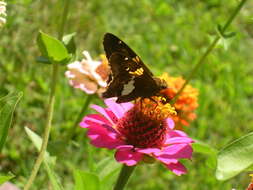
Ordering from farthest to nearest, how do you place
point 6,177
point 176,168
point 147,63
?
point 147,63 < point 176,168 < point 6,177

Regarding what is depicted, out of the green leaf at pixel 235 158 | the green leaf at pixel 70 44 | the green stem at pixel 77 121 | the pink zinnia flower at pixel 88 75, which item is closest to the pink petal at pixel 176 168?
the green leaf at pixel 235 158

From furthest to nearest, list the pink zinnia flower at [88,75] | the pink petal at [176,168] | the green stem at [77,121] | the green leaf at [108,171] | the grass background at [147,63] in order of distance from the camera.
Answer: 1. the grass background at [147,63]
2. the pink zinnia flower at [88,75]
3. the green stem at [77,121]
4. the green leaf at [108,171]
5. the pink petal at [176,168]

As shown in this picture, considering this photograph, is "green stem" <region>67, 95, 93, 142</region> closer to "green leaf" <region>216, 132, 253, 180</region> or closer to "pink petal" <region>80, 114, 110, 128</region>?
"pink petal" <region>80, 114, 110, 128</region>

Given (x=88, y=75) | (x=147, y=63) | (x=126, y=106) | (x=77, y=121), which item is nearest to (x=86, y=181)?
(x=126, y=106)

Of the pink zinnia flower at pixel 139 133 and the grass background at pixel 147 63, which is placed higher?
the pink zinnia flower at pixel 139 133

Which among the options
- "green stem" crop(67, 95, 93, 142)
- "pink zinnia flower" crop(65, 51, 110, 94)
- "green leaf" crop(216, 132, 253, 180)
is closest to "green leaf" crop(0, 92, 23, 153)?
"green leaf" crop(216, 132, 253, 180)

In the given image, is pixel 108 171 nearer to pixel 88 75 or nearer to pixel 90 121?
pixel 90 121

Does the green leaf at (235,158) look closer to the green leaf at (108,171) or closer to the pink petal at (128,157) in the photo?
the pink petal at (128,157)
